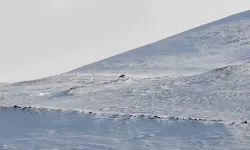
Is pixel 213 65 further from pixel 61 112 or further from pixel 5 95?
pixel 61 112

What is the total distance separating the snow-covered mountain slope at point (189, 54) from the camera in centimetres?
3866

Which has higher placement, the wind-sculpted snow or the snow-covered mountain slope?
the snow-covered mountain slope

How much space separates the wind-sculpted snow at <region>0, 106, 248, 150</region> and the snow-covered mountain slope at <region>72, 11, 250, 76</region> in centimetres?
1623

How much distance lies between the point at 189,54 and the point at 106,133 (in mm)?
26867

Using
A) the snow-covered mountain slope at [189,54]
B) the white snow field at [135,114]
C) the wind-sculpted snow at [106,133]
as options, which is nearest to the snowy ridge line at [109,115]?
the white snow field at [135,114]

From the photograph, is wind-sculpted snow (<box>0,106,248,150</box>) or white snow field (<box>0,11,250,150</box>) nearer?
wind-sculpted snow (<box>0,106,248,150</box>)

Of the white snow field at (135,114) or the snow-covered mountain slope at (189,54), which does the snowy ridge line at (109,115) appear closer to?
the white snow field at (135,114)

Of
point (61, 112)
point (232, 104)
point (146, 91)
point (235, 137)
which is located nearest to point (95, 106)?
point (61, 112)

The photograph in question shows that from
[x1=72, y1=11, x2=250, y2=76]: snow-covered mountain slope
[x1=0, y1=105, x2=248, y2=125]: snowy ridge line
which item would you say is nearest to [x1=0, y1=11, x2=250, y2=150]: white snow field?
[x1=0, y1=105, x2=248, y2=125]: snowy ridge line

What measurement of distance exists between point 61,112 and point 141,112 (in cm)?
330

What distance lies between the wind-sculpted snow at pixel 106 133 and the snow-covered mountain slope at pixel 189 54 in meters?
16.2

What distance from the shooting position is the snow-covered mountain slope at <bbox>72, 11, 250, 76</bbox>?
38656 mm

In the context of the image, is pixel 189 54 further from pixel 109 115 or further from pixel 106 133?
pixel 106 133

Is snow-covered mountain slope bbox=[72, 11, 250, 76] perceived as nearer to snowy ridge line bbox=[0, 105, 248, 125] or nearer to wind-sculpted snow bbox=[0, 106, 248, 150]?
snowy ridge line bbox=[0, 105, 248, 125]
